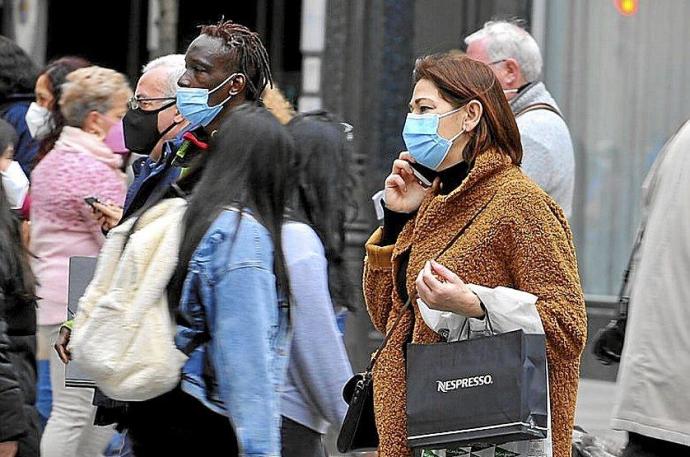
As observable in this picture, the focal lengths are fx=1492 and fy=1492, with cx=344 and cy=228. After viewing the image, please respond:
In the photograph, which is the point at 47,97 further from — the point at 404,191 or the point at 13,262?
the point at 404,191

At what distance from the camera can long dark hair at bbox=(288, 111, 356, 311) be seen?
491cm

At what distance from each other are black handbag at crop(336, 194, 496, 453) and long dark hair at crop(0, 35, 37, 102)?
414 centimetres

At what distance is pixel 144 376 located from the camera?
3.36 metres

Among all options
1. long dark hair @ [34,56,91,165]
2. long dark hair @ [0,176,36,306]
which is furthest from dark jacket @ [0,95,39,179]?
long dark hair @ [0,176,36,306]

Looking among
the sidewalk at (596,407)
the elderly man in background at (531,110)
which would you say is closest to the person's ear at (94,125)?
the elderly man in background at (531,110)

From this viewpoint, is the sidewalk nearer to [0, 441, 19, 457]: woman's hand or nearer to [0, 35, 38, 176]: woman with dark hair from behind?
[0, 35, 38, 176]: woman with dark hair from behind

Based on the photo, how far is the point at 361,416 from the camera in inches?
161

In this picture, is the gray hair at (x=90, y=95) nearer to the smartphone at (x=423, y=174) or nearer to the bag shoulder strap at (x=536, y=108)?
the bag shoulder strap at (x=536, y=108)

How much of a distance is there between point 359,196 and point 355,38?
1099mm

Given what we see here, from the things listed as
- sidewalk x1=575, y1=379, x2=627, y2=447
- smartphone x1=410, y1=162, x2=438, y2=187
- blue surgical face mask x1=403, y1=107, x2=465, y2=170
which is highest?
blue surgical face mask x1=403, y1=107, x2=465, y2=170

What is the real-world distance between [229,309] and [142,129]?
1.59m

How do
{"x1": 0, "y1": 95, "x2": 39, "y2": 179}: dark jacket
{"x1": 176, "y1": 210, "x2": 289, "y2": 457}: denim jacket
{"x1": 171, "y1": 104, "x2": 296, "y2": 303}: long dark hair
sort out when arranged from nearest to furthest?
1. {"x1": 176, "y1": 210, "x2": 289, "y2": 457}: denim jacket
2. {"x1": 171, "y1": 104, "x2": 296, "y2": 303}: long dark hair
3. {"x1": 0, "y1": 95, "x2": 39, "y2": 179}: dark jacket

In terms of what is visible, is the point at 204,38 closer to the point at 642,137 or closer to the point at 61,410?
the point at 61,410

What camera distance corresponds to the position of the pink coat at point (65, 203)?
6.50m
